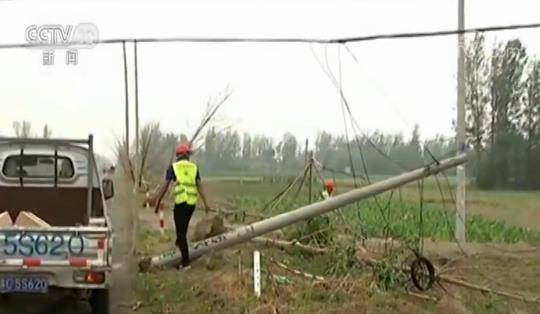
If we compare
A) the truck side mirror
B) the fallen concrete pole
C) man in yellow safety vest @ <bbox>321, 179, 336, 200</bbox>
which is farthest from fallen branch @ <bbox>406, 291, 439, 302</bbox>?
the truck side mirror

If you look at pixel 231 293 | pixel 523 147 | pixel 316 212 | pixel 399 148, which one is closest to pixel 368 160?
pixel 399 148

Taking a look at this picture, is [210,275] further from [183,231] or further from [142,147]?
[142,147]

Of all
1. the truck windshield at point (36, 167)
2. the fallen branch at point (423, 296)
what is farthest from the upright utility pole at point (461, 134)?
the truck windshield at point (36, 167)

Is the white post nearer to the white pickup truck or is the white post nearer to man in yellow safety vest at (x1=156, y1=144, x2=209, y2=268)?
man in yellow safety vest at (x1=156, y1=144, x2=209, y2=268)

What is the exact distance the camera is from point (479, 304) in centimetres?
1002

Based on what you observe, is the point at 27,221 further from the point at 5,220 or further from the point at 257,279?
the point at 257,279

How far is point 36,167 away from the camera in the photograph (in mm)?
10500

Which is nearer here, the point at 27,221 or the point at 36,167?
the point at 27,221

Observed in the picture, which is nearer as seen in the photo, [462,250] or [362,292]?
[362,292]

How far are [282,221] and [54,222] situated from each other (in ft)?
9.76

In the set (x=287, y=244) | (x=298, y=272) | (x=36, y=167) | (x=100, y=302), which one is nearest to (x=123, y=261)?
(x=287, y=244)

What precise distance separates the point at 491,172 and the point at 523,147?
767 mm

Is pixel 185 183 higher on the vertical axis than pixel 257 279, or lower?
higher

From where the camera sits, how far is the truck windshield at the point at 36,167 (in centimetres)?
1038
